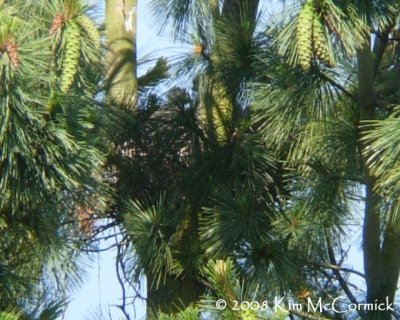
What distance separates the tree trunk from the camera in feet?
16.1

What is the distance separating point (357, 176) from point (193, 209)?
79 cm

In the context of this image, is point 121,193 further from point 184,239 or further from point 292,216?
point 292,216

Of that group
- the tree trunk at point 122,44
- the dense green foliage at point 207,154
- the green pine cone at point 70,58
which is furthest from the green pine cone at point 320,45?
the tree trunk at point 122,44

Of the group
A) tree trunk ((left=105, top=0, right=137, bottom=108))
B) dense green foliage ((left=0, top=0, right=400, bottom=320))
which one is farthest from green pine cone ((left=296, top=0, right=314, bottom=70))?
tree trunk ((left=105, top=0, right=137, bottom=108))

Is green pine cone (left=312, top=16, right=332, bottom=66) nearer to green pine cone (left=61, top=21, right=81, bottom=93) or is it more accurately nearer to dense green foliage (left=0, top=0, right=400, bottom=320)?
dense green foliage (left=0, top=0, right=400, bottom=320)

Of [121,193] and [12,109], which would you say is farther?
[121,193]

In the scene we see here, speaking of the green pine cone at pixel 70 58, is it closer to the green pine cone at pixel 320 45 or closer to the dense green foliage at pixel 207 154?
the dense green foliage at pixel 207 154

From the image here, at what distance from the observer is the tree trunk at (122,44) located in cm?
492

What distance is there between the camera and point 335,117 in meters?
3.88

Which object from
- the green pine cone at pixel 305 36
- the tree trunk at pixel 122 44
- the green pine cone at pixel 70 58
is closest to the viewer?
the green pine cone at pixel 305 36

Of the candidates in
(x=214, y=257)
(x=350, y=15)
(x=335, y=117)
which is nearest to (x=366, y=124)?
(x=335, y=117)

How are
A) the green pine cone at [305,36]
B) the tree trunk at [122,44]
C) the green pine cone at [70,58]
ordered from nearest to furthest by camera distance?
the green pine cone at [305,36] → the green pine cone at [70,58] → the tree trunk at [122,44]

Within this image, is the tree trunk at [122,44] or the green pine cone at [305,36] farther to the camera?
the tree trunk at [122,44]

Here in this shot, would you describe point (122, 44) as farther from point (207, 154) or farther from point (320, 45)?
point (320, 45)
